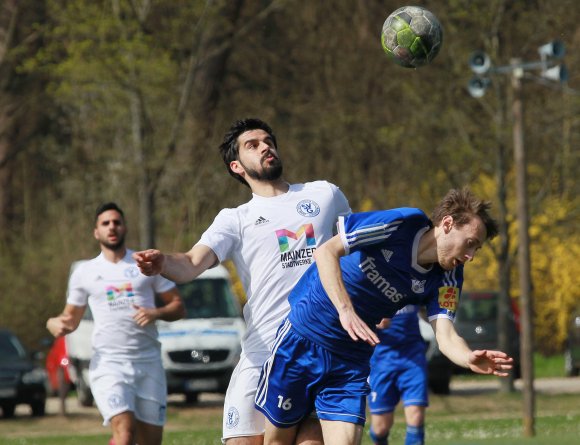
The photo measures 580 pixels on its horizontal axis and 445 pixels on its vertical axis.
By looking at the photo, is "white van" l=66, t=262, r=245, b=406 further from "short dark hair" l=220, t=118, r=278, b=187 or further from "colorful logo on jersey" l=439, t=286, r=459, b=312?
"colorful logo on jersey" l=439, t=286, r=459, b=312

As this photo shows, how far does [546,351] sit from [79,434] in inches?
673

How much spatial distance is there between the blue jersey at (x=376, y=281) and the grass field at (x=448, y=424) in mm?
6701

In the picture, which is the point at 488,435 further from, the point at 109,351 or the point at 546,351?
the point at 546,351

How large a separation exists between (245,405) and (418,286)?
127 cm

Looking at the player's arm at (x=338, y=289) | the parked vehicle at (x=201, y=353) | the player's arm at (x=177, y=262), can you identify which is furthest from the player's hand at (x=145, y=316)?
the parked vehicle at (x=201, y=353)

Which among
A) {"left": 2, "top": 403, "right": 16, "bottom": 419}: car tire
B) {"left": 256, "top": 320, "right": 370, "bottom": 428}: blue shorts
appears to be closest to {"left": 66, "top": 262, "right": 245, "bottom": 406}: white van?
{"left": 2, "top": 403, "right": 16, "bottom": 419}: car tire

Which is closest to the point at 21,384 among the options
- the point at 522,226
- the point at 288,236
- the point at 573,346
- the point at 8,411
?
the point at 8,411

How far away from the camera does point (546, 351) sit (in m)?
33.6

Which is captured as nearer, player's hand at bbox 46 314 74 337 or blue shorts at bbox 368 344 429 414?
player's hand at bbox 46 314 74 337

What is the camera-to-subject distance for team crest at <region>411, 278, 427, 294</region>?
6.89 metres

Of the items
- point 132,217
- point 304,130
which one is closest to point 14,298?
point 132,217

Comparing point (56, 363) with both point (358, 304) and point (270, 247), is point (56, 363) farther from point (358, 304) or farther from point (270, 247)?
point (358, 304)

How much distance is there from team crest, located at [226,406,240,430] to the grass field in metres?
6.45

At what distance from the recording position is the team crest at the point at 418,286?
6887mm
